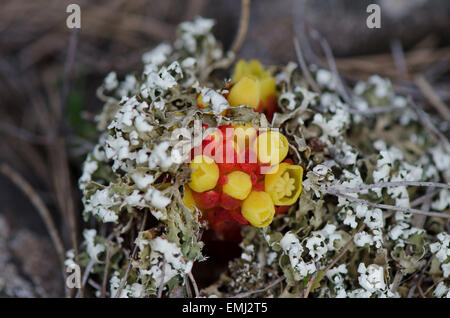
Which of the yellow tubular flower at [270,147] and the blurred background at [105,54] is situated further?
the blurred background at [105,54]

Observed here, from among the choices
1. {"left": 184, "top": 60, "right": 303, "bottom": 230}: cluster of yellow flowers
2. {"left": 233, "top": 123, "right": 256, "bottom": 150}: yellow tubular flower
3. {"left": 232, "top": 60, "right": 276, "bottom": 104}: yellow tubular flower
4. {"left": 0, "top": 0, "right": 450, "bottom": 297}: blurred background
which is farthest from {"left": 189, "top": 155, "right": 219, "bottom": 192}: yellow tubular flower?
{"left": 0, "top": 0, "right": 450, "bottom": 297}: blurred background

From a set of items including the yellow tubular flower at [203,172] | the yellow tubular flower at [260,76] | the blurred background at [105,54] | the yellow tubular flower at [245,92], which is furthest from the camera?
the blurred background at [105,54]

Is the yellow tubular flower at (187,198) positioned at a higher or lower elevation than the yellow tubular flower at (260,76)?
lower

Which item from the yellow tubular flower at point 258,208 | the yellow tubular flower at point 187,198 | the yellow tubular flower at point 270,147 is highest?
the yellow tubular flower at point 270,147

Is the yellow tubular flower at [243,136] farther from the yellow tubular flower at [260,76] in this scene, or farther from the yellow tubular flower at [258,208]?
the yellow tubular flower at [260,76]

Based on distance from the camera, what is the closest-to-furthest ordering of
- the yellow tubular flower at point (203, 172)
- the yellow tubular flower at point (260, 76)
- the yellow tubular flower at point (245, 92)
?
1. the yellow tubular flower at point (203, 172)
2. the yellow tubular flower at point (245, 92)
3. the yellow tubular flower at point (260, 76)

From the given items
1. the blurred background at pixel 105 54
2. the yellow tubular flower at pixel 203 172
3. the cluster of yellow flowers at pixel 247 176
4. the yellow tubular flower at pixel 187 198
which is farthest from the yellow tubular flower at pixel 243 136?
the blurred background at pixel 105 54

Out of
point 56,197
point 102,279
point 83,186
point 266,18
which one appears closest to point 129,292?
point 102,279

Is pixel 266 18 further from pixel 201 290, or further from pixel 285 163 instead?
pixel 201 290
